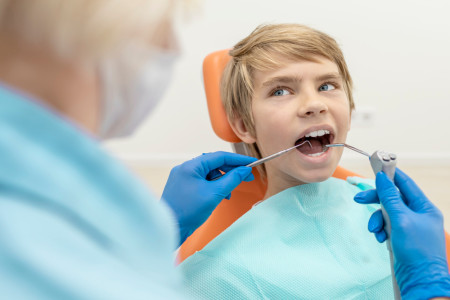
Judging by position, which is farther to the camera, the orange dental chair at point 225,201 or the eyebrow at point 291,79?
the orange dental chair at point 225,201

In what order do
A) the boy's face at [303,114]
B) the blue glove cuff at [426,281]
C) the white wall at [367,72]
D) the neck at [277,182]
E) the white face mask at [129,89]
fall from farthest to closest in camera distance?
the white wall at [367,72] < the neck at [277,182] < the boy's face at [303,114] < the blue glove cuff at [426,281] < the white face mask at [129,89]

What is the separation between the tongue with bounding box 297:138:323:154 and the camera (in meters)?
1.24

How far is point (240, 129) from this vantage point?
138 centimetres

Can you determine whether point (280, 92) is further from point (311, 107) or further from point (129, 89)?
point (129, 89)

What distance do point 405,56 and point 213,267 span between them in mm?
2716

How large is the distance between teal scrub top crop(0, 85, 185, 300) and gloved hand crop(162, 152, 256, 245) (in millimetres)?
705

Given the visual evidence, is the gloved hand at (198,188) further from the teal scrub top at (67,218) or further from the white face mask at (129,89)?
the teal scrub top at (67,218)

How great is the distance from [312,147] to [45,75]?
2.99ft

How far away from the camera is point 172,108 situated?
3.42 m

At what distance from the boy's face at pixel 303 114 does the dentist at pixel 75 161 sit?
2.34 feet

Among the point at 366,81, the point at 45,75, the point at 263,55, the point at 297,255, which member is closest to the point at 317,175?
the point at 297,255

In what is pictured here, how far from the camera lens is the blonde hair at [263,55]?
123 centimetres

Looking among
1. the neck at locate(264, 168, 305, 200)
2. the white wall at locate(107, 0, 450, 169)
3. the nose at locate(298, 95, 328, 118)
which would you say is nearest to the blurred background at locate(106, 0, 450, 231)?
the white wall at locate(107, 0, 450, 169)


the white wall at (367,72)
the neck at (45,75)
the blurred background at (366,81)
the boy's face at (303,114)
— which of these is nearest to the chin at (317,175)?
the boy's face at (303,114)
